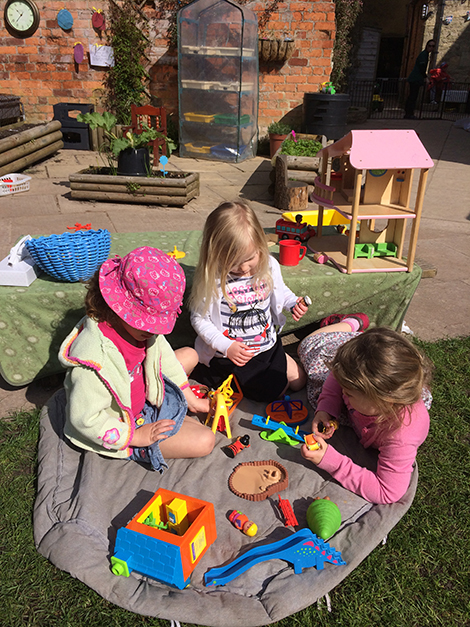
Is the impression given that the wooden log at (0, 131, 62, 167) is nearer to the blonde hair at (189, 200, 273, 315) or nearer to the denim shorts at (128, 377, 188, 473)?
the blonde hair at (189, 200, 273, 315)

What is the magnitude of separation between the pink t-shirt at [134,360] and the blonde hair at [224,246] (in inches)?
18.9

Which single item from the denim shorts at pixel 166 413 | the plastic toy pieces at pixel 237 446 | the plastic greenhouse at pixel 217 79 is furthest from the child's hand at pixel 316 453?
the plastic greenhouse at pixel 217 79

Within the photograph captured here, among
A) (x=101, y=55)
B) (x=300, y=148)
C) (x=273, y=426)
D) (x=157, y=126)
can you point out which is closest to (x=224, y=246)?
(x=273, y=426)

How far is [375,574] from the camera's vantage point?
1920 millimetres

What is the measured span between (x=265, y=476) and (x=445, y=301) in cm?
258

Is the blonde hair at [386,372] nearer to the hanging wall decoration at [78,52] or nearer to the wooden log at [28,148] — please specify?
the wooden log at [28,148]

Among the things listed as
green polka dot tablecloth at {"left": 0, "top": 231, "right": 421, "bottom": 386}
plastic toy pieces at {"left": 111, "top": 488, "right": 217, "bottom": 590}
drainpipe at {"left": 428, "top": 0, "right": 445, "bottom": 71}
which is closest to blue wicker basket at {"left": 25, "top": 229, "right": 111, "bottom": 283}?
green polka dot tablecloth at {"left": 0, "top": 231, "right": 421, "bottom": 386}

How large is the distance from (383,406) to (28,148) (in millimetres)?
7859

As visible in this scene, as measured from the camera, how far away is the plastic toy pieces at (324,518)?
77.7 inches

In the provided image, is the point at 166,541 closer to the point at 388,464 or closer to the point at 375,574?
the point at 375,574

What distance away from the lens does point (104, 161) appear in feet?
27.6

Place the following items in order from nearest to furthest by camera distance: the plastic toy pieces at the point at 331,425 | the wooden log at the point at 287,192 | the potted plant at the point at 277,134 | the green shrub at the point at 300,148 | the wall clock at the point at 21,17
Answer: the plastic toy pieces at the point at 331,425
the wooden log at the point at 287,192
the green shrub at the point at 300,148
the potted plant at the point at 277,134
the wall clock at the point at 21,17

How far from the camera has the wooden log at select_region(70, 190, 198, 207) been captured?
6512 millimetres

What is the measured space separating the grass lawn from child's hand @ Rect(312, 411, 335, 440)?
0.47m
